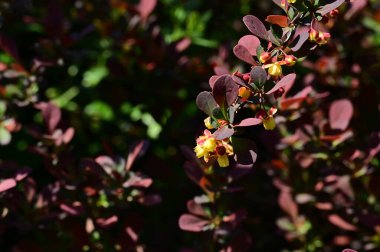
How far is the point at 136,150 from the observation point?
151 centimetres

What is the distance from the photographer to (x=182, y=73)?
1.92m

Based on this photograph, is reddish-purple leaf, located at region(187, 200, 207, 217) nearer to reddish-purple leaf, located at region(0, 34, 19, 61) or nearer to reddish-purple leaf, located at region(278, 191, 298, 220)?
reddish-purple leaf, located at region(278, 191, 298, 220)

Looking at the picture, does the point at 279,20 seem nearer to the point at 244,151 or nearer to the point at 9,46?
the point at 244,151

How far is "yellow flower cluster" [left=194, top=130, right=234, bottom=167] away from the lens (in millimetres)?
1095

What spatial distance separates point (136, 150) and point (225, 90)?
490 millimetres

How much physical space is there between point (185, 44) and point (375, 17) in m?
0.88

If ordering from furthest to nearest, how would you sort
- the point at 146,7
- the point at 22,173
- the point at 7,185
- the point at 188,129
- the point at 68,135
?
the point at 146,7
the point at 188,129
the point at 68,135
the point at 22,173
the point at 7,185

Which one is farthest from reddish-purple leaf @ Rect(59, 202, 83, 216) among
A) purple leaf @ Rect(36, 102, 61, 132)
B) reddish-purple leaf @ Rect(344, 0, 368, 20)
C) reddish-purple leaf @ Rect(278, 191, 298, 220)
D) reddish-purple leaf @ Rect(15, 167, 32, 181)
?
reddish-purple leaf @ Rect(344, 0, 368, 20)

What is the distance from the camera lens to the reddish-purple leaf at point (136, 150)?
59.1 inches

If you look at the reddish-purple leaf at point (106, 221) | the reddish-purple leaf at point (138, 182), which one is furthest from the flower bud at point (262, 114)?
the reddish-purple leaf at point (106, 221)

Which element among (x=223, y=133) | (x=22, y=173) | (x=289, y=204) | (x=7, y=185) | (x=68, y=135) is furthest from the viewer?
(x=289, y=204)

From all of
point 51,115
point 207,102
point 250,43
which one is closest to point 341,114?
point 250,43

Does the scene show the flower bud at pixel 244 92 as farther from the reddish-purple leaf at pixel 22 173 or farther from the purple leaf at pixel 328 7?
the reddish-purple leaf at pixel 22 173

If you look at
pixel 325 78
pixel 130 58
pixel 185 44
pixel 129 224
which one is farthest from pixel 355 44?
pixel 129 224
